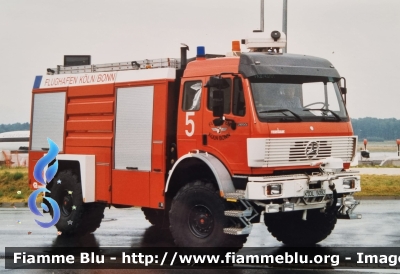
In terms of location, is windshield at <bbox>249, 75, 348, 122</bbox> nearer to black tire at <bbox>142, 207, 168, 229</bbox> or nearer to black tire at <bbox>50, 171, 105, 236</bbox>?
black tire at <bbox>50, 171, 105, 236</bbox>

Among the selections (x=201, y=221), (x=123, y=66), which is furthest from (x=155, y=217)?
(x=201, y=221)

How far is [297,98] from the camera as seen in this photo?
1194 centimetres

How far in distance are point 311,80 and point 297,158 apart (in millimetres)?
1362

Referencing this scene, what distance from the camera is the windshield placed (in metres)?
11.5

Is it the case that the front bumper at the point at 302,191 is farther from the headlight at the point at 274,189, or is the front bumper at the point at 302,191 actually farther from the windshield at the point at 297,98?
the windshield at the point at 297,98

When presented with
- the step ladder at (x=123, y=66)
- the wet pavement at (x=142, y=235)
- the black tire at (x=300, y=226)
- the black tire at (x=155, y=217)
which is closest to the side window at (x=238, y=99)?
the step ladder at (x=123, y=66)

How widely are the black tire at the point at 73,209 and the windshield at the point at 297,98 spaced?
4.55 meters

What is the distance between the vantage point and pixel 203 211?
1179 centimetres

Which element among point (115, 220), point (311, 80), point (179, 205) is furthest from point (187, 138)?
point (115, 220)

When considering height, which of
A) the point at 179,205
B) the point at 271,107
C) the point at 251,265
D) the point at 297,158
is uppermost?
the point at 271,107

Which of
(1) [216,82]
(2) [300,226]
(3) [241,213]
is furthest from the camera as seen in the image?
(2) [300,226]

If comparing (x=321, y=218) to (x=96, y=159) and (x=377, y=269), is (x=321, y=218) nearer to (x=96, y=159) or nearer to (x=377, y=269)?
(x=377, y=269)

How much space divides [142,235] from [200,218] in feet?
10.6

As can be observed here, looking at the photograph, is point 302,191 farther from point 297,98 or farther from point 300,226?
point 300,226
